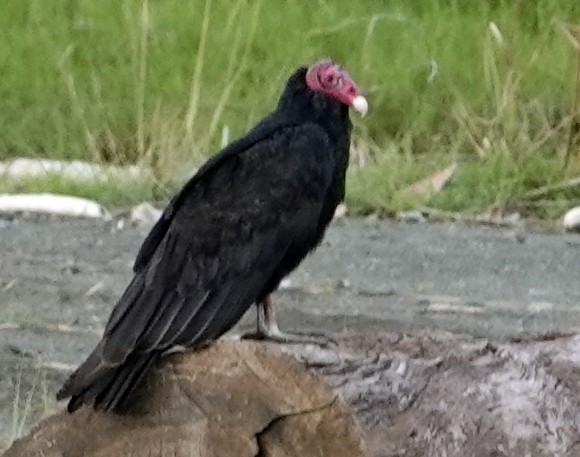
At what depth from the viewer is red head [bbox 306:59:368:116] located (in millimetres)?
2389

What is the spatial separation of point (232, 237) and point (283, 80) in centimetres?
388

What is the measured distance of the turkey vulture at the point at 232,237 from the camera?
81.0 inches

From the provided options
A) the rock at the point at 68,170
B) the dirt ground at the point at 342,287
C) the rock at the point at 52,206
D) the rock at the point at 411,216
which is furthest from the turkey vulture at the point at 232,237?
the rock at the point at 68,170

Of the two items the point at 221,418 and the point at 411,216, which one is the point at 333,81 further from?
the point at 411,216

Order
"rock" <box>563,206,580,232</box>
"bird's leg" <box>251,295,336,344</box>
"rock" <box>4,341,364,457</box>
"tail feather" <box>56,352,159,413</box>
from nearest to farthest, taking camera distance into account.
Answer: "rock" <box>4,341,364,457</box>
"tail feather" <box>56,352,159,413</box>
"bird's leg" <box>251,295,336,344</box>
"rock" <box>563,206,580,232</box>

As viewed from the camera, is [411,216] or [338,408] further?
[411,216]

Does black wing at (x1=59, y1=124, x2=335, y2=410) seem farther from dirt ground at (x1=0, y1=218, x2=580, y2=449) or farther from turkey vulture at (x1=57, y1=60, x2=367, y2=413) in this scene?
dirt ground at (x1=0, y1=218, x2=580, y2=449)

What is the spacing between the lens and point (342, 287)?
13.3ft

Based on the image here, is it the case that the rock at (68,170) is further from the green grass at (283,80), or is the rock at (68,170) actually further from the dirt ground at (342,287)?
the dirt ground at (342,287)

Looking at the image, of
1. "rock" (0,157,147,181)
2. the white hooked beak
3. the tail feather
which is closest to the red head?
the white hooked beak

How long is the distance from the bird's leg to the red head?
0.35 metres

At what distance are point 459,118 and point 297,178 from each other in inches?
140

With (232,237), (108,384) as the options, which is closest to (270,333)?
(232,237)

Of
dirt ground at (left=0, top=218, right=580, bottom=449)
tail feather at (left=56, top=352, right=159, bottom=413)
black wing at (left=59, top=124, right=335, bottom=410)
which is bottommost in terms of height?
dirt ground at (left=0, top=218, right=580, bottom=449)
